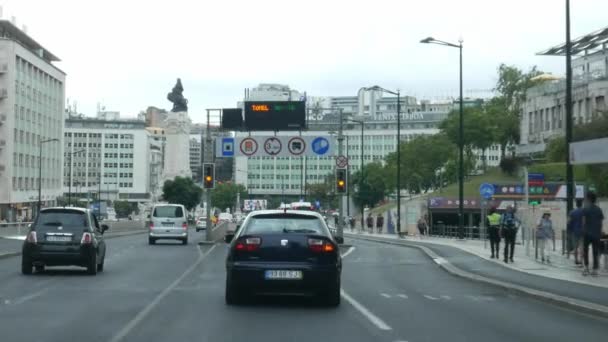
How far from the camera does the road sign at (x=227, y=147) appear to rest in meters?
49.4

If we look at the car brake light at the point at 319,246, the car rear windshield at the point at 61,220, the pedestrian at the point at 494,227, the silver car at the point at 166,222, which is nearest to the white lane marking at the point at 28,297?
the car rear windshield at the point at 61,220

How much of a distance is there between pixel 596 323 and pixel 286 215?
516 centimetres

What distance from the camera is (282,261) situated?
14.8 m

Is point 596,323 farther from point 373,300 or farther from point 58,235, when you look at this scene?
point 58,235

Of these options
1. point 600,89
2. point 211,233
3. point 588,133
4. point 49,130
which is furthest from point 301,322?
point 49,130

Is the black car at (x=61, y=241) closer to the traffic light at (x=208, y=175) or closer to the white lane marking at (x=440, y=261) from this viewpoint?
the white lane marking at (x=440, y=261)

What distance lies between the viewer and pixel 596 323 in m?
13.6

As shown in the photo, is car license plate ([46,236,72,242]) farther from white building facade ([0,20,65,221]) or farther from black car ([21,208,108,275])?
white building facade ([0,20,65,221])

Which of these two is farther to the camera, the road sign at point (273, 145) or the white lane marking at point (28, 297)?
the road sign at point (273, 145)

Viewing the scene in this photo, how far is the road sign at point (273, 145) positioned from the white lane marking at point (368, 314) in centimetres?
3131

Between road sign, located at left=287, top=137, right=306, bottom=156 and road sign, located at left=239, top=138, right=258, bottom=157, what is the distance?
6.13 ft

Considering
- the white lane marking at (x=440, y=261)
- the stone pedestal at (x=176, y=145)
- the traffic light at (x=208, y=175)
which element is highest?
the stone pedestal at (x=176, y=145)

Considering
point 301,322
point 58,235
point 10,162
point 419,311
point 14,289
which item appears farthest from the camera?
point 10,162

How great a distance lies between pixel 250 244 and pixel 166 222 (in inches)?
1252
